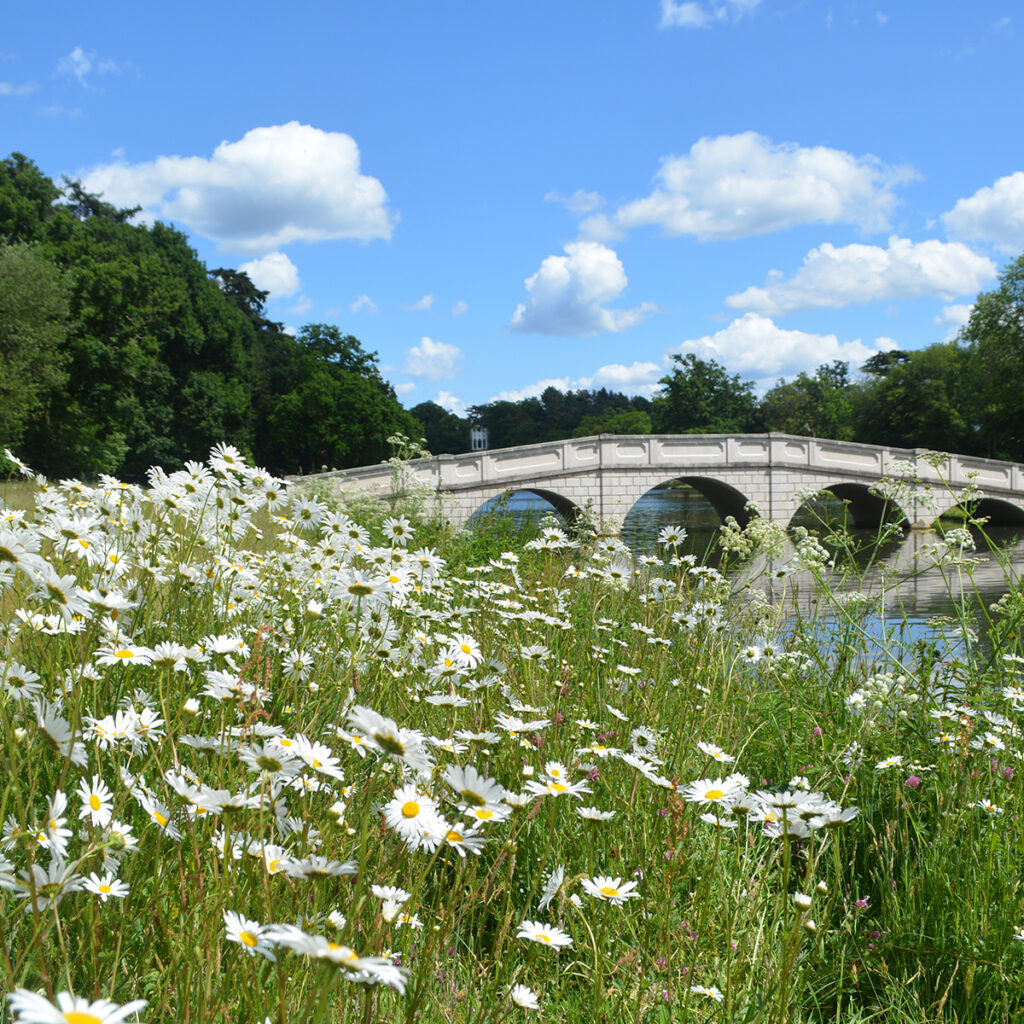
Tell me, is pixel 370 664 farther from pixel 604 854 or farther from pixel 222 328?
pixel 222 328

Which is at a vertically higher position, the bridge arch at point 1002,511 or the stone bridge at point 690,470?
the stone bridge at point 690,470

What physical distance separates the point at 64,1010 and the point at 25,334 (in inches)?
1020

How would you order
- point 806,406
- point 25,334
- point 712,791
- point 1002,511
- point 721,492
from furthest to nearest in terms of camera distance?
point 806,406, point 1002,511, point 721,492, point 25,334, point 712,791

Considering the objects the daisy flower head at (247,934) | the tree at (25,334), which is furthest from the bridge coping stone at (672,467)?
the daisy flower head at (247,934)

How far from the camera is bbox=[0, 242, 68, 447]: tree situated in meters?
21.8

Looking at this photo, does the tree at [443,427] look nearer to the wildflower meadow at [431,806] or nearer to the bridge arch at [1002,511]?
the bridge arch at [1002,511]

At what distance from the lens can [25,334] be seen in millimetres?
22609

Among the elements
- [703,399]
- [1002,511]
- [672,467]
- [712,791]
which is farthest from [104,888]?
[703,399]

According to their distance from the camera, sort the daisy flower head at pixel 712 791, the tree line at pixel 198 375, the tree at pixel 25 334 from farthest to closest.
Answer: the tree line at pixel 198 375 → the tree at pixel 25 334 → the daisy flower head at pixel 712 791

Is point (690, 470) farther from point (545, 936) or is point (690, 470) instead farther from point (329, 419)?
point (545, 936)

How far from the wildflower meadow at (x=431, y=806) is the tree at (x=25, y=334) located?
2166 centimetres

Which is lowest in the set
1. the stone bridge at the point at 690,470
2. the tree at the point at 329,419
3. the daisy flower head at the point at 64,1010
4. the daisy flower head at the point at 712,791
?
the daisy flower head at the point at 712,791

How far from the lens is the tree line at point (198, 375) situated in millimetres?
25078

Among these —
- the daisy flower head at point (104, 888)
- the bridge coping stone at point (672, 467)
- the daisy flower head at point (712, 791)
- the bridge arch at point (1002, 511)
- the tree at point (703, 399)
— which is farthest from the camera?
the tree at point (703, 399)
